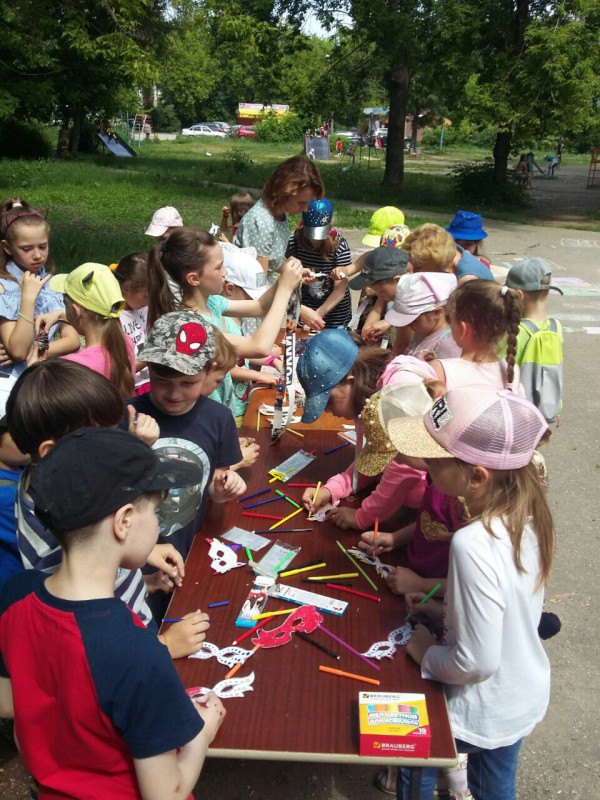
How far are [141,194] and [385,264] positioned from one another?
15370 millimetres

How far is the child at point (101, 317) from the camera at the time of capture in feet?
10.00

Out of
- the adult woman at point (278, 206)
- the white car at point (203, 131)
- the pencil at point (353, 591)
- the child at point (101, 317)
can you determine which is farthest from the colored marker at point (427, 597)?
the white car at point (203, 131)

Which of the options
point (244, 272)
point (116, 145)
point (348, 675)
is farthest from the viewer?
point (116, 145)

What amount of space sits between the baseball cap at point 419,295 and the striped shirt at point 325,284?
1763 millimetres

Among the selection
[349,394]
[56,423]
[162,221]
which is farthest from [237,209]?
[56,423]

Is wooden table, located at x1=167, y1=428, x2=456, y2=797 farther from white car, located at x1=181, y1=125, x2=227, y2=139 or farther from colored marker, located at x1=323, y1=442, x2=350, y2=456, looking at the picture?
white car, located at x1=181, y1=125, x2=227, y2=139

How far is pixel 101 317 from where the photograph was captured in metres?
3.12

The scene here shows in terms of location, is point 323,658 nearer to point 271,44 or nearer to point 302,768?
point 302,768

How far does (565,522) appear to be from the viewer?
15.1 feet

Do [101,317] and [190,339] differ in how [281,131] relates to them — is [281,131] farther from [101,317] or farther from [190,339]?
[190,339]

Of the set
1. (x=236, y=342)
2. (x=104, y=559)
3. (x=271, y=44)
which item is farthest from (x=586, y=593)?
(x=271, y=44)

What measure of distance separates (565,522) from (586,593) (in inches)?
29.9

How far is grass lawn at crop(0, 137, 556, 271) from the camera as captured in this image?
474 inches

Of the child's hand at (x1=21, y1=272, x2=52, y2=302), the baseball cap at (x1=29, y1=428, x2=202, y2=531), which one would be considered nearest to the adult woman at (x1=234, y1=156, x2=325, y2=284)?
the child's hand at (x1=21, y1=272, x2=52, y2=302)
